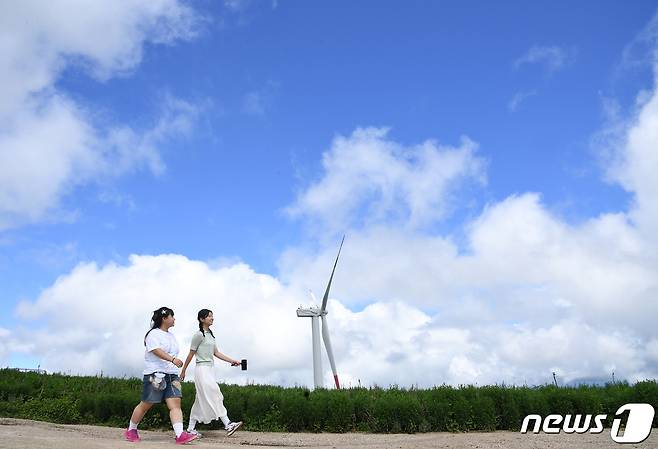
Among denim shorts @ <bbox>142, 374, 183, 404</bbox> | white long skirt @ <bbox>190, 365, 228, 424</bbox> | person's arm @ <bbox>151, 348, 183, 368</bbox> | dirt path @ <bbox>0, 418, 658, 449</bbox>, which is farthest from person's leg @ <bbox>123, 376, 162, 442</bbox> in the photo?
white long skirt @ <bbox>190, 365, 228, 424</bbox>

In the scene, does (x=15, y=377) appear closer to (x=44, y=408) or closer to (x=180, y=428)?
(x=44, y=408)

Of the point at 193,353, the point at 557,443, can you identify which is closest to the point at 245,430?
the point at 193,353

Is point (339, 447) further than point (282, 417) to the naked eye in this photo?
No

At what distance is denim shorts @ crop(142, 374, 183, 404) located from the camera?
33.2 feet

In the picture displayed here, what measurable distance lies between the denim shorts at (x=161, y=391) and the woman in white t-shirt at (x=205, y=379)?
0.88 meters

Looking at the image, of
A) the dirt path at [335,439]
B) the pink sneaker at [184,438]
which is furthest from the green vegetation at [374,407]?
the pink sneaker at [184,438]

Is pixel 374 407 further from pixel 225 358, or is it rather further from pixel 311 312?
pixel 311 312

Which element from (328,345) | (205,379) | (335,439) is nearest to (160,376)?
(205,379)

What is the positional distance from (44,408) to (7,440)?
696 cm

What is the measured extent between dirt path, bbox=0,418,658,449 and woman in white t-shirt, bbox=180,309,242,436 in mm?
423

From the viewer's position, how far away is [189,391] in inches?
596

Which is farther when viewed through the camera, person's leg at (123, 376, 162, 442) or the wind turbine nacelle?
the wind turbine nacelle

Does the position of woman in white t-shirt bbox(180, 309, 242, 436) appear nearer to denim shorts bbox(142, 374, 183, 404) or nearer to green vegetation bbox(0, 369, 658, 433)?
denim shorts bbox(142, 374, 183, 404)

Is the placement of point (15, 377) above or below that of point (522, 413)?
above
